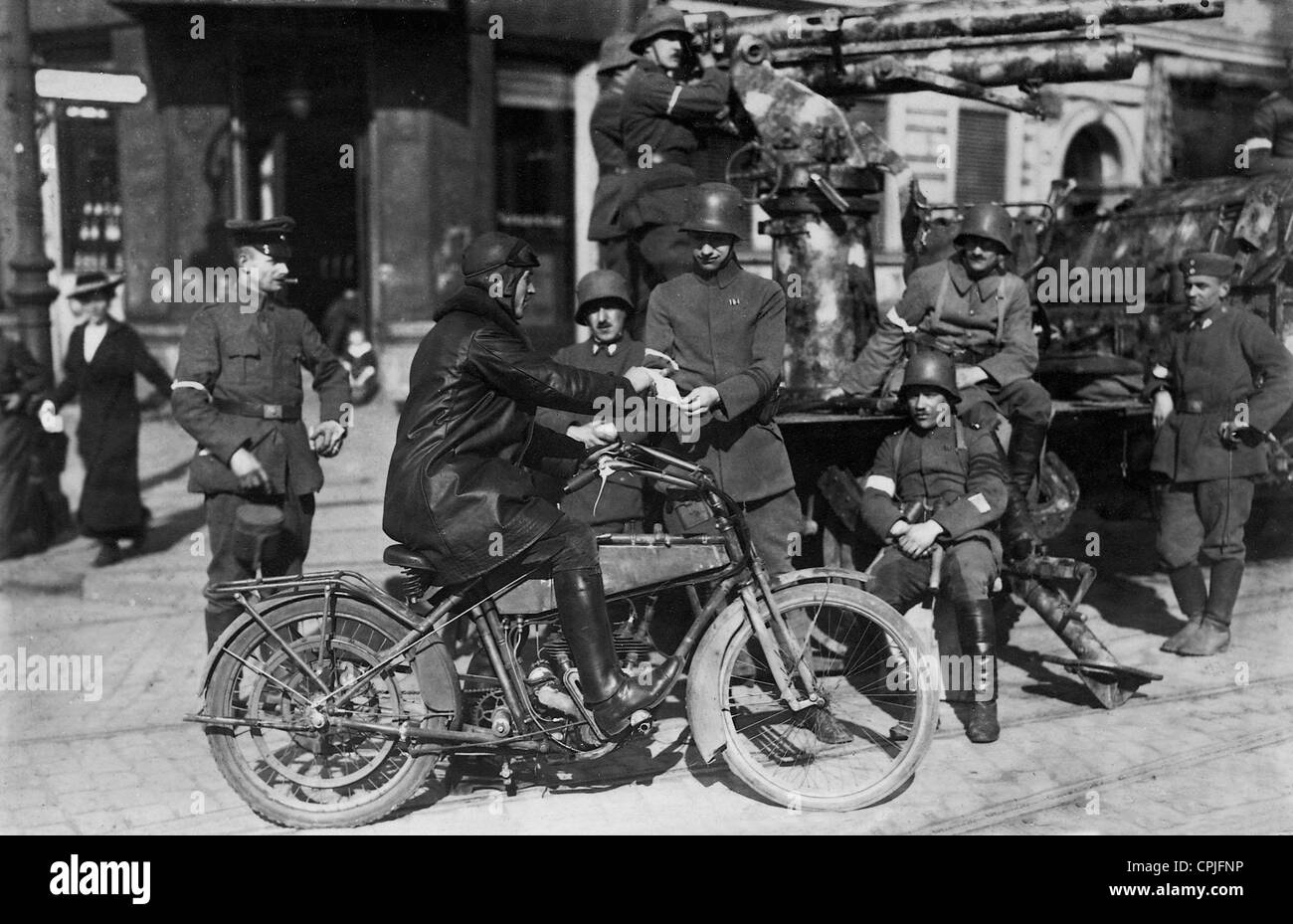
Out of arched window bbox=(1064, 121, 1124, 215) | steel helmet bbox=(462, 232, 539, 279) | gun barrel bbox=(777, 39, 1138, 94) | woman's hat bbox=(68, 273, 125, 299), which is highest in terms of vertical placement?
arched window bbox=(1064, 121, 1124, 215)

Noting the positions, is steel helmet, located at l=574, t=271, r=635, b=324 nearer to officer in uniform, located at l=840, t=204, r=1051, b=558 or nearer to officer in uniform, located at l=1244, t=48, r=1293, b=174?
officer in uniform, located at l=840, t=204, r=1051, b=558

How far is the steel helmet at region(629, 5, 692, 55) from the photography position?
6434 millimetres

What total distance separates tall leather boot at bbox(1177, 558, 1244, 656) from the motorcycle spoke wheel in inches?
84.3

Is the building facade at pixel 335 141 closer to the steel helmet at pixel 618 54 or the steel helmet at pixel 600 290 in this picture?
the steel helmet at pixel 618 54

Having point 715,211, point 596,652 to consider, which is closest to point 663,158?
point 715,211

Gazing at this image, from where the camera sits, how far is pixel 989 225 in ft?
19.0

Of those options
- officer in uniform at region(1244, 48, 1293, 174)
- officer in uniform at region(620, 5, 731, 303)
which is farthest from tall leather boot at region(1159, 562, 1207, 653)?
officer in uniform at region(1244, 48, 1293, 174)

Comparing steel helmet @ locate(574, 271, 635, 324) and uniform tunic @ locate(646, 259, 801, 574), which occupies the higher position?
steel helmet @ locate(574, 271, 635, 324)

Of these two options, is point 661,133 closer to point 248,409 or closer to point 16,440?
point 248,409

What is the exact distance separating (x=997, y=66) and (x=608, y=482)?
350cm

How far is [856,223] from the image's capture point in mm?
6543

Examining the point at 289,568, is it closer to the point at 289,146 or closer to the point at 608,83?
the point at 608,83
